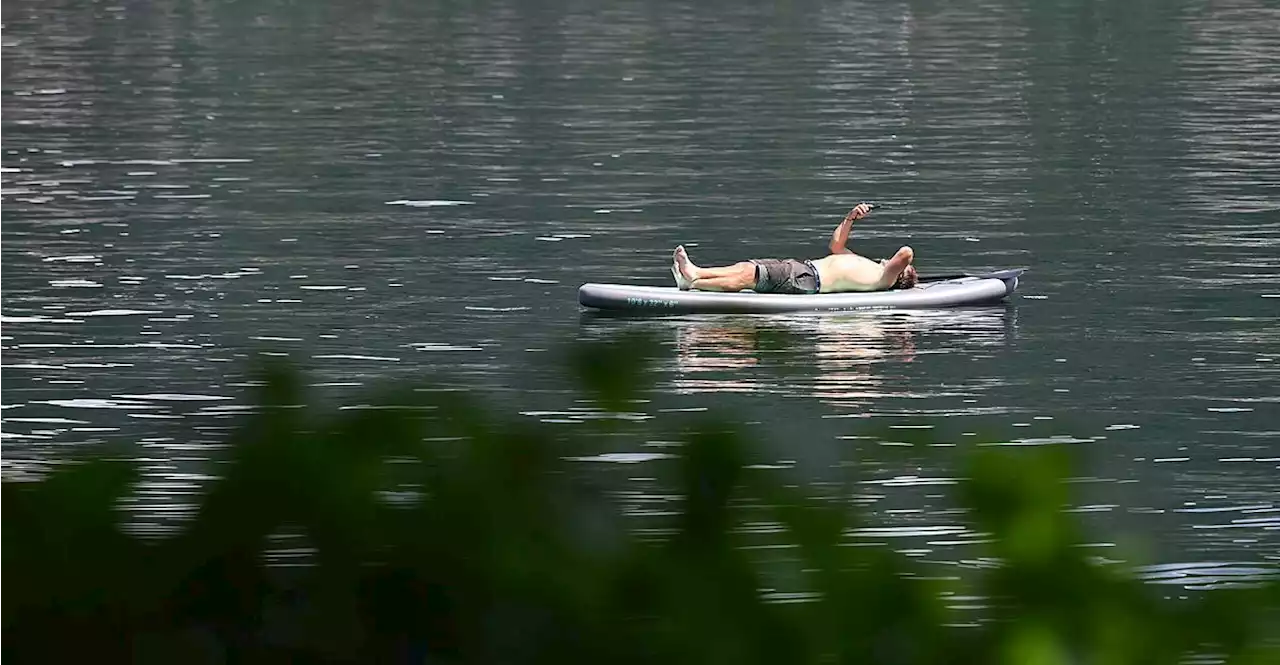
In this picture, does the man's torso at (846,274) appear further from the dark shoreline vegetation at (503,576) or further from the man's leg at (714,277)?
the dark shoreline vegetation at (503,576)

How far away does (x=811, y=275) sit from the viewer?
21531 mm

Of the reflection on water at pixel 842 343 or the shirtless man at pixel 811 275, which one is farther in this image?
the shirtless man at pixel 811 275

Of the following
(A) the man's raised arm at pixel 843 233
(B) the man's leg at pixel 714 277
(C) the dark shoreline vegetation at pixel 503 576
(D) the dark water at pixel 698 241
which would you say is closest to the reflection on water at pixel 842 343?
(D) the dark water at pixel 698 241

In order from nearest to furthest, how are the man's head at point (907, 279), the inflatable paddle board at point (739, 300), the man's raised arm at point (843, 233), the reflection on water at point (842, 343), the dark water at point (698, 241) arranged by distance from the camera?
the dark water at point (698, 241), the reflection on water at point (842, 343), the inflatable paddle board at point (739, 300), the man's raised arm at point (843, 233), the man's head at point (907, 279)

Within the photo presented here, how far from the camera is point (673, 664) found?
2422 mm

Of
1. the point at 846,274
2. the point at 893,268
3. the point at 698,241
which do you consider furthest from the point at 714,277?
the point at 698,241

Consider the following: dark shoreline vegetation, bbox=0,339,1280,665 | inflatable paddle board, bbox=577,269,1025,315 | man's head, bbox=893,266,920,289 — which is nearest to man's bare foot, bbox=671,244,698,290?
inflatable paddle board, bbox=577,269,1025,315

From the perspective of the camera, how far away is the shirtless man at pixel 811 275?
2153cm

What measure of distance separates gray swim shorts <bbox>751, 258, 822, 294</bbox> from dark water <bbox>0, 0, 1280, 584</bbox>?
0.40 metres

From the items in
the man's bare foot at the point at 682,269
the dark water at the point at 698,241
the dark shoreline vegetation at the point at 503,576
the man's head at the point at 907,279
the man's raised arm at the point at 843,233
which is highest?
the dark shoreline vegetation at the point at 503,576

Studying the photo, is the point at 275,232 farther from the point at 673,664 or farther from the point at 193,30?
the point at 193,30

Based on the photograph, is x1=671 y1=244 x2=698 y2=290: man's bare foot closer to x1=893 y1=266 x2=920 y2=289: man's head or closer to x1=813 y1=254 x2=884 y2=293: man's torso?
x1=813 y1=254 x2=884 y2=293: man's torso

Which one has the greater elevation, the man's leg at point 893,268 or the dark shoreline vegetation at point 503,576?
the dark shoreline vegetation at point 503,576

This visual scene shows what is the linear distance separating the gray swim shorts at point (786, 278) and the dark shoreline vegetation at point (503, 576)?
1901cm
